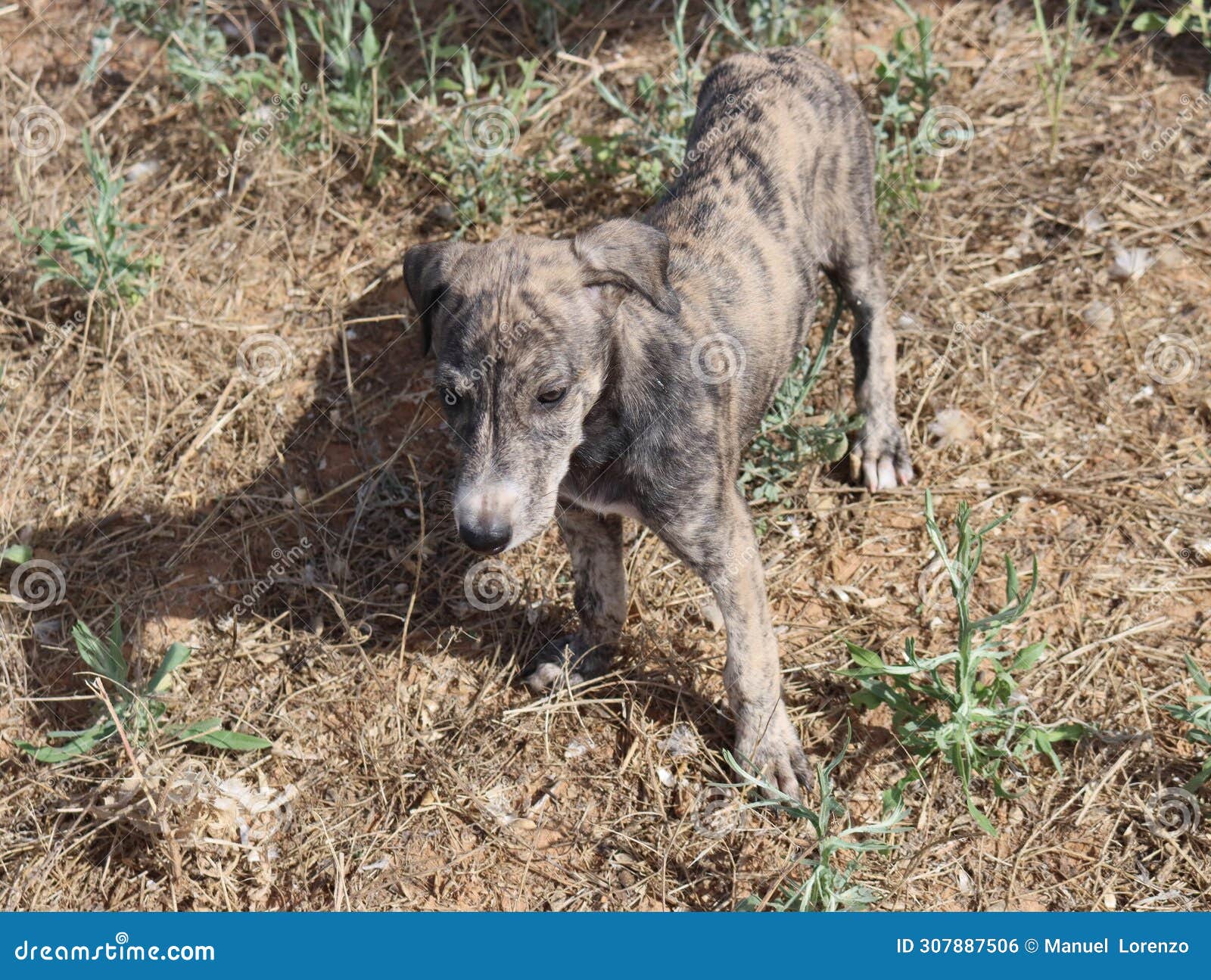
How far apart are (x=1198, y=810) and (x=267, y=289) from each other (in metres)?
4.95

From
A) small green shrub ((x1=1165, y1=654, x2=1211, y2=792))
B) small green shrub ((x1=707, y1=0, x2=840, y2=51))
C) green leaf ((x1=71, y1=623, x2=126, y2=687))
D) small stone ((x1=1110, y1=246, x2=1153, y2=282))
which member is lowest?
green leaf ((x1=71, y1=623, x2=126, y2=687))

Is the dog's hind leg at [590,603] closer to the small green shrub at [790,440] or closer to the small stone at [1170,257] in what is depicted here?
the small green shrub at [790,440]

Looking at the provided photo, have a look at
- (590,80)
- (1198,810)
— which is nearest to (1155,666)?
(1198,810)

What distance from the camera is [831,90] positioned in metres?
5.04

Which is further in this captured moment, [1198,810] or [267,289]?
[267,289]

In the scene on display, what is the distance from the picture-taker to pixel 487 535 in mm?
3480

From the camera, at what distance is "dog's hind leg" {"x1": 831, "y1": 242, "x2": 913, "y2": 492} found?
5.21 metres

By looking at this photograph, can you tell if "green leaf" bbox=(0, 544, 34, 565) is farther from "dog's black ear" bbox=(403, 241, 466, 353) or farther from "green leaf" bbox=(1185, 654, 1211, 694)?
"green leaf" bbox=(1185, 654, 1211, 694)

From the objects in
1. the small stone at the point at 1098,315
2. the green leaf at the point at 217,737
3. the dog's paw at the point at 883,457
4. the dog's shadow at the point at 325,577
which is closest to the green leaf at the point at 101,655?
the green leaf at the point at 217,737

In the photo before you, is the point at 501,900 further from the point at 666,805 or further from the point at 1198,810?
the point at 1198,810

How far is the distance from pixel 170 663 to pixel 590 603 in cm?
164

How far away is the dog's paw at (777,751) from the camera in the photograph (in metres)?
4.27

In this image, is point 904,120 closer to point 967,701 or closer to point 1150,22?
point 1150,22

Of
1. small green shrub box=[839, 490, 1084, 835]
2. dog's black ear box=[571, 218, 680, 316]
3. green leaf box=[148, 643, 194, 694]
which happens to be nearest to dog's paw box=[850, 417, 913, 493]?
small green shrub box=[839, 490, 1084, 835]
